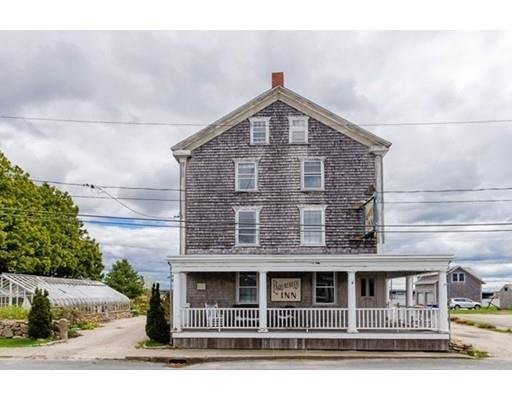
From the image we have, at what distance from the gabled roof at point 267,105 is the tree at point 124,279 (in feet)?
93.5

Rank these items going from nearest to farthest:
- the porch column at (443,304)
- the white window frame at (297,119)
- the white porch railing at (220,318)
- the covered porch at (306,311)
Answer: the porch column at (443,304) → the covered porch at (306,311) → the white porch railing at (220,318) → the white window frame at (297,119)

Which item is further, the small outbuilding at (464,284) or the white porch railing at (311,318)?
the small outbuilding at (464,284)

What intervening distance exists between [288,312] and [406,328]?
3.79 m

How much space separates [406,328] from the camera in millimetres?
18344

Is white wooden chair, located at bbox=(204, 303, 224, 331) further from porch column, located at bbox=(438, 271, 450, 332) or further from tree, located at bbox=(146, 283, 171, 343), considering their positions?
porch column, located at bbox=(438, 271, 450, 332)

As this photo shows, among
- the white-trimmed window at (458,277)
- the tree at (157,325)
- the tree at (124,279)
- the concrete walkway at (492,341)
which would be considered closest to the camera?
the concrete walkway at (492,341)

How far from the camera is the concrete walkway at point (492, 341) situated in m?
18.2

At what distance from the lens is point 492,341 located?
72.5ft

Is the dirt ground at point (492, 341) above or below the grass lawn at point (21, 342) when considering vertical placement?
below

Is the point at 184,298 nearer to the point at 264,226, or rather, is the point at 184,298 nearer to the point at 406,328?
the point at 264,226

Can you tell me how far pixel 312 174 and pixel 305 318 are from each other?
5.06 metres

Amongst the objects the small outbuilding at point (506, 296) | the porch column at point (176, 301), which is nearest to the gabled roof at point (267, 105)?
the porch column at point (176, 301)

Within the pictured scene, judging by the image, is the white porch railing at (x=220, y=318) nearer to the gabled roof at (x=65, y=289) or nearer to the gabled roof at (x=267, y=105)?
the gabled roof at (x=267, y=105)

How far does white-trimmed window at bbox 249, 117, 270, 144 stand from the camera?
21.6 m
